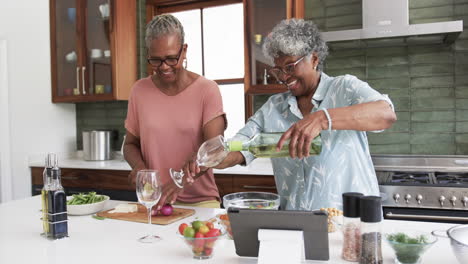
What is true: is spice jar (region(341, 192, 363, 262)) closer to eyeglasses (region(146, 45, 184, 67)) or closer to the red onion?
the red onion

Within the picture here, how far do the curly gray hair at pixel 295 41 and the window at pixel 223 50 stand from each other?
1.97 m

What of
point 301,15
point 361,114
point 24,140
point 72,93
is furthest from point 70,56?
point 361,114

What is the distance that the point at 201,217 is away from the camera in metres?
1.60

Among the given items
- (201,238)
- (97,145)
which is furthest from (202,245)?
(97,145)

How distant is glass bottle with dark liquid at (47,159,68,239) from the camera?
1350 mm

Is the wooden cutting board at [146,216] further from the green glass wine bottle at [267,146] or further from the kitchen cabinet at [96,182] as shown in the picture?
the kitchen cabinet at [96,182]

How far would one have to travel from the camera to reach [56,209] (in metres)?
1.37

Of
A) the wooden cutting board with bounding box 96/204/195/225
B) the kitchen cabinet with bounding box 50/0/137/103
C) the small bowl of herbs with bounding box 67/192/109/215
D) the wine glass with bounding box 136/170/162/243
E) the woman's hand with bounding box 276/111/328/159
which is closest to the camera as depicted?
the woman's hand with bounding box 276/111/328/159

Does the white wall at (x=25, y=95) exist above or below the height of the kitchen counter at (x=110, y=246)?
above

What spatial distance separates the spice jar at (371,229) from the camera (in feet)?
3.20

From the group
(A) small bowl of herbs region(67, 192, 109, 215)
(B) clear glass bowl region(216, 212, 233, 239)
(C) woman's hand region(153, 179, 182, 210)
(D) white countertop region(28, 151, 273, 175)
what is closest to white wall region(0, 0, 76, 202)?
(D) white countertop region(28, 151, 273, 175)

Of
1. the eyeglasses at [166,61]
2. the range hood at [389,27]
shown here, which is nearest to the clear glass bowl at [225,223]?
the eyeglasses at [166,61]

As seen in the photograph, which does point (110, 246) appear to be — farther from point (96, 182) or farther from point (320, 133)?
point (96, 182)

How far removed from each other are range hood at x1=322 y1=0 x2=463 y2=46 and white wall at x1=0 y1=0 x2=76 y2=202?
2.65 metres
